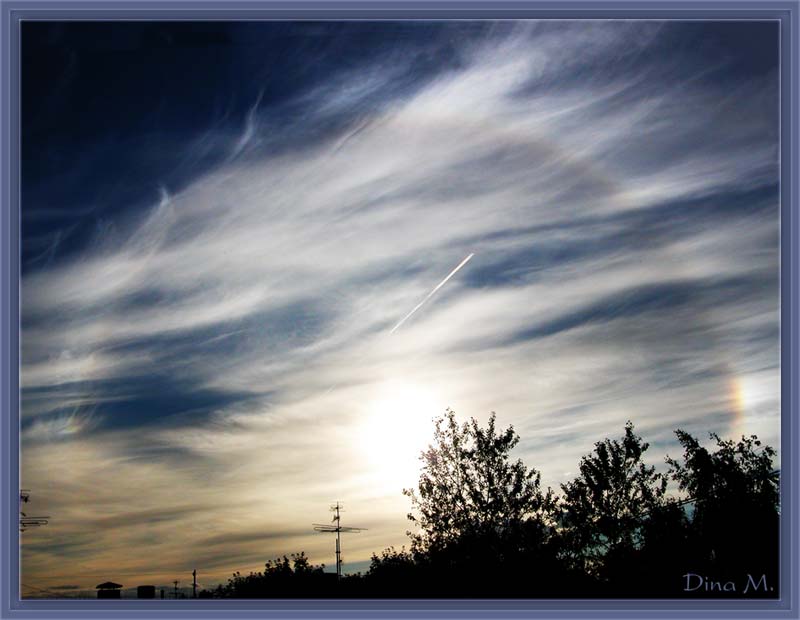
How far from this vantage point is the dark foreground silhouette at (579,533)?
28.1ft

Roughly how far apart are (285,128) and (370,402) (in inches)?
156

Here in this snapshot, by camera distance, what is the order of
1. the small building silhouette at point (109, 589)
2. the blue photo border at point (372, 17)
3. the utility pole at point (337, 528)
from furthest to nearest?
the utility pole at point (337, 528)
the small building silhouette at point (109, 589)
the blue photo border at point (372, 17)

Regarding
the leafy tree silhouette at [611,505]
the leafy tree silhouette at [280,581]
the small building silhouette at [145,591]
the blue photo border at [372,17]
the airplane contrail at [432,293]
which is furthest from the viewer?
the leafy tree silhouette at [611,505]

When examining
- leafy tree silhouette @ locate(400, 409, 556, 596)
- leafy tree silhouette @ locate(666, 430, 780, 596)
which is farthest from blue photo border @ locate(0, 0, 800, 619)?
leafy tree silhouette @ locate(400, 409, 556, 596)

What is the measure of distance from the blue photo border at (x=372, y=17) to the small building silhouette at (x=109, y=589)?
90 centimetres

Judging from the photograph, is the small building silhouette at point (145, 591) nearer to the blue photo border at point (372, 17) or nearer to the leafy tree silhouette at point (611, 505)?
the blue photo border at point (372, 17)

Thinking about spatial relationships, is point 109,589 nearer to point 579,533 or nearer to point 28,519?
point 28,519

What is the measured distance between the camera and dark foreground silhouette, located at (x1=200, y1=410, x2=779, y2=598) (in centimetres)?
857

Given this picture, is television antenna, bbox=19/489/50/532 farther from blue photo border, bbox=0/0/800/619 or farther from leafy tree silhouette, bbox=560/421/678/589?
leafy tree silhouette, bbox=560/421/678/589

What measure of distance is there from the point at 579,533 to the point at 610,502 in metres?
0.95

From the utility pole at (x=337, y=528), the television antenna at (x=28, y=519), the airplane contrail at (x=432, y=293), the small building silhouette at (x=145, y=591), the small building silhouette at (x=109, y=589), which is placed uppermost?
the airplane contrail at (x=432, y=293)

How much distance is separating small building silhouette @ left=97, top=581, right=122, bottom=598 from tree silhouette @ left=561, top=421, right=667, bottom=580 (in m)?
6.42

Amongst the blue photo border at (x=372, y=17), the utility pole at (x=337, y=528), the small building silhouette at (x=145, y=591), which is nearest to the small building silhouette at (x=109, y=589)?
the small building silhouette at (x=145, y=591)

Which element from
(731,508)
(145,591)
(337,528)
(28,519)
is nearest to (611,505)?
(731,508)
